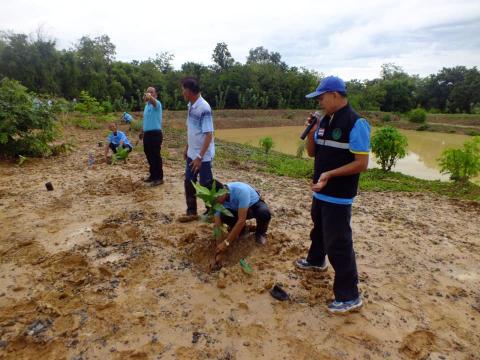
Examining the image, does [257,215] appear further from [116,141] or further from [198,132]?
[116,141]

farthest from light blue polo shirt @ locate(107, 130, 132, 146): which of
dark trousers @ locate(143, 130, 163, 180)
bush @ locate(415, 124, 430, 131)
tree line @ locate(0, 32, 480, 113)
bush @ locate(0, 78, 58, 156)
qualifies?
bush @ locate(415, 124, 430, 131)

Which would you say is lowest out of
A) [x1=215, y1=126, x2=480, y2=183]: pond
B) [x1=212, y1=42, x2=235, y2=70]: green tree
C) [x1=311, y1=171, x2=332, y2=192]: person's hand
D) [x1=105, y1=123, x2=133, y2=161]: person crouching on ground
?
[x1=215, y1=126, x2=480, y2=183]: pond

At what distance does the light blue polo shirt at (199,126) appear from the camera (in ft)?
12.5

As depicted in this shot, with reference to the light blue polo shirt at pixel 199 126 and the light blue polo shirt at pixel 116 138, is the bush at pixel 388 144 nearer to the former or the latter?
the light blue polo shirt at pixel 116 138

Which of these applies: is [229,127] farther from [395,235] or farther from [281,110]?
[395,235]

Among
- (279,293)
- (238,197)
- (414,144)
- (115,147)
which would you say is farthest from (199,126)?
(414,144)

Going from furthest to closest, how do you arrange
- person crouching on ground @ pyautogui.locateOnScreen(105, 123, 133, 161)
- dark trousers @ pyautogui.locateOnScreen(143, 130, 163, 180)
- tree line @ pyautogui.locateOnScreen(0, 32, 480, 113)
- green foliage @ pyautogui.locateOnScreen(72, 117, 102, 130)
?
tree line @ pyautogui.locateOnScreen(0, 32, 480, 113), green foliage @ pyautogui.locateOnScreen(72, 117, 102, 130), person crouching on ground @ pyautogui.locateOnScreen(105, 123, 133, 161), dark trousers @ pyautogui.locateOnScreen(143, 130, 163, 180)

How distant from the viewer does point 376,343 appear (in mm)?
2447

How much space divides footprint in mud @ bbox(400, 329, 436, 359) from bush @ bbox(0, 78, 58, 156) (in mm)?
7490

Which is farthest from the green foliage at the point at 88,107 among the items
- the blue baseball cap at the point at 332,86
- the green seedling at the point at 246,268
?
the blue baseball cap at the point at 332,86

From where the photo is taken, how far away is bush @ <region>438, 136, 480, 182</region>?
7371mm

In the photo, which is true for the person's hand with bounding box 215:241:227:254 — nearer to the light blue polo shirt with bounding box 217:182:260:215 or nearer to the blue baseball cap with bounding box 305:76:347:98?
the light blue polo shirt with bounding box 217:182:260:215

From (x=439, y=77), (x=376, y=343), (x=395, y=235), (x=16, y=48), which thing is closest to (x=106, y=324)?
(x=376, y=343)

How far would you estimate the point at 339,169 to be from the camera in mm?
2410
